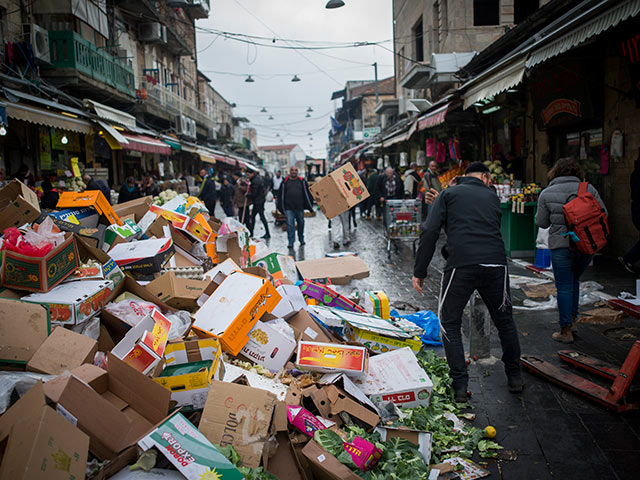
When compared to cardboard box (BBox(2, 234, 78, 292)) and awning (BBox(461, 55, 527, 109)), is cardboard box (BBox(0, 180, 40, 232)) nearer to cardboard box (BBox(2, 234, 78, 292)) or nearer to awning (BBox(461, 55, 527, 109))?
cardboard box (BBox(2, 234, 78, 292))

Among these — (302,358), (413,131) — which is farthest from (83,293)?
(413,131)

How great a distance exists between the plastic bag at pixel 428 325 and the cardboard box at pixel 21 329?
353 centimetres

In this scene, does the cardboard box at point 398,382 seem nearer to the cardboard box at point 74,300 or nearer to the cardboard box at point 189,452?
the cardboard box at point 189,452

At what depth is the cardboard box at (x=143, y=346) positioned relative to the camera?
2.83m

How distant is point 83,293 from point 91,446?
1.41 metres

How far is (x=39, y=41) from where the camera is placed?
1372 cm

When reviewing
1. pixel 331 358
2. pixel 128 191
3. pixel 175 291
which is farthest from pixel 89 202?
pixel 128 191

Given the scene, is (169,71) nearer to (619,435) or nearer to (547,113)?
(547,113)

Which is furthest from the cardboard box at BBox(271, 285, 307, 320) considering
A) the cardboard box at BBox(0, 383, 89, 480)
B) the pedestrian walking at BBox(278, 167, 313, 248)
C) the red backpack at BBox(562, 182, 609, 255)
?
the pedestrian walking at BBox(278, 167, 313, 248)

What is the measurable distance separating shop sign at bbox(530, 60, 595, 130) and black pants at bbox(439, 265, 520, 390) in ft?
20.1

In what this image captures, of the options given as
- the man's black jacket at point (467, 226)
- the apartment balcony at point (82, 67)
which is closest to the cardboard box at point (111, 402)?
the man's black jacket at point (467, 226)

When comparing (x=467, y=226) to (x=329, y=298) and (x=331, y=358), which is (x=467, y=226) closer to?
(x=331, y=358)

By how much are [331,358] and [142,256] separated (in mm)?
2336

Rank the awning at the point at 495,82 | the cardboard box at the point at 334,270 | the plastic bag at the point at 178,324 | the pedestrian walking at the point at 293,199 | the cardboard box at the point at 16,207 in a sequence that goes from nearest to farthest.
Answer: the plastic bag at the point at 178,324 < the cardboard box at the point at 16,207 < the cardboard box at the point at 334,270 < the awning at the point at 495,82 < the pedestrian walking at the point at 293,199
